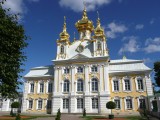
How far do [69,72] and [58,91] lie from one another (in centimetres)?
410

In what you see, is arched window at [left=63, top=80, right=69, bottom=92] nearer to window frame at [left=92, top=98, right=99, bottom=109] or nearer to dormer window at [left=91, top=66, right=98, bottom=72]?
dormer window at [left=91, top=66, right=98, bottom=72]

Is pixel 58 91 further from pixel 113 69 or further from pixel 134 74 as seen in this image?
pixel 134 74

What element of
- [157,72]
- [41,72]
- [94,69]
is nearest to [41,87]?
[41,72]

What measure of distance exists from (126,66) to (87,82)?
811 centimetres

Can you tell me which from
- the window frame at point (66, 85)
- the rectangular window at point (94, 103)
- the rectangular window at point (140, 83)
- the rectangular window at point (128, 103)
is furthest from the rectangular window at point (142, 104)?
the window frame at point (66, 85)

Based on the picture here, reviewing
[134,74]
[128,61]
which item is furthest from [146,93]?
[128,61]

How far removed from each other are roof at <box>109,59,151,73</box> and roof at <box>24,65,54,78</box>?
1225cm

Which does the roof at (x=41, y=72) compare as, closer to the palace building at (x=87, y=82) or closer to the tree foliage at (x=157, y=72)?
the palace building at (x=87, y=82)

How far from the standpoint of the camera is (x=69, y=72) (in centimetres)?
3603

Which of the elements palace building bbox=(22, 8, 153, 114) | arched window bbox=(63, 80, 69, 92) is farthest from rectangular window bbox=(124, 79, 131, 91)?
arched window bbox=(63, 80, 69, 92)

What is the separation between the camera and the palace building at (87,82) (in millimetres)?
32656

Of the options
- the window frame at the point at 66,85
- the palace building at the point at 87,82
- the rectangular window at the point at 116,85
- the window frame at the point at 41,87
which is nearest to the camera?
the palace building at the point at 87,82

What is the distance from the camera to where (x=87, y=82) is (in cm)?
3419

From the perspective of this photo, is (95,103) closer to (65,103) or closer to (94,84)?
(94,84)
